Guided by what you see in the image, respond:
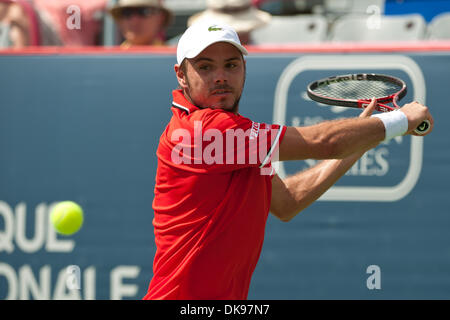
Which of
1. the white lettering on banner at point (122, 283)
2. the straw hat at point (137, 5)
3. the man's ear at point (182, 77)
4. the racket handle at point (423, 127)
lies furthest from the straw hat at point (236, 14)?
the racket handle at point (423, 127)

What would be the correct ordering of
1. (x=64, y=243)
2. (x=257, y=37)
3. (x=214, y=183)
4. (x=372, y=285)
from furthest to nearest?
(x=257, y=37), (x=64, y=243), (x=372, y=285), (x=214, y=183)

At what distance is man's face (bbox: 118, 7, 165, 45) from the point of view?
5219 millimetres

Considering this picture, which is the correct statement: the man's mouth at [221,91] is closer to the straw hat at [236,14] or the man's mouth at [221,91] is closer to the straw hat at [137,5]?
the straw hat at [236,14]

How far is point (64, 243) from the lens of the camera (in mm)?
4734

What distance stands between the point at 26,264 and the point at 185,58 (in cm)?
265

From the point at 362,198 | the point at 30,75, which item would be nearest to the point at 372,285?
the point at 362,198

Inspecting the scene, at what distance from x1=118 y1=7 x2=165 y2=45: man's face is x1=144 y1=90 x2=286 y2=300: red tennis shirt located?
2.68 m

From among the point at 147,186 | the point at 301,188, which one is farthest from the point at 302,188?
the point at 147,186

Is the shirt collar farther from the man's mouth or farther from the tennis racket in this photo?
the tennis racket

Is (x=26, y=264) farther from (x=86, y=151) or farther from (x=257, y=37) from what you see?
(x=257, y=37)

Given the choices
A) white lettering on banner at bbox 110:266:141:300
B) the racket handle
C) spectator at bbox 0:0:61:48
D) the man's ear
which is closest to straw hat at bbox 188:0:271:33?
spectator at bbox 0:0:61:48

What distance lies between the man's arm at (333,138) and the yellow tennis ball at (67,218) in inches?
95.5

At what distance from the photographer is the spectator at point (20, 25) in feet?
17.4

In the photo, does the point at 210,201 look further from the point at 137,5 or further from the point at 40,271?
the point at 137,5
